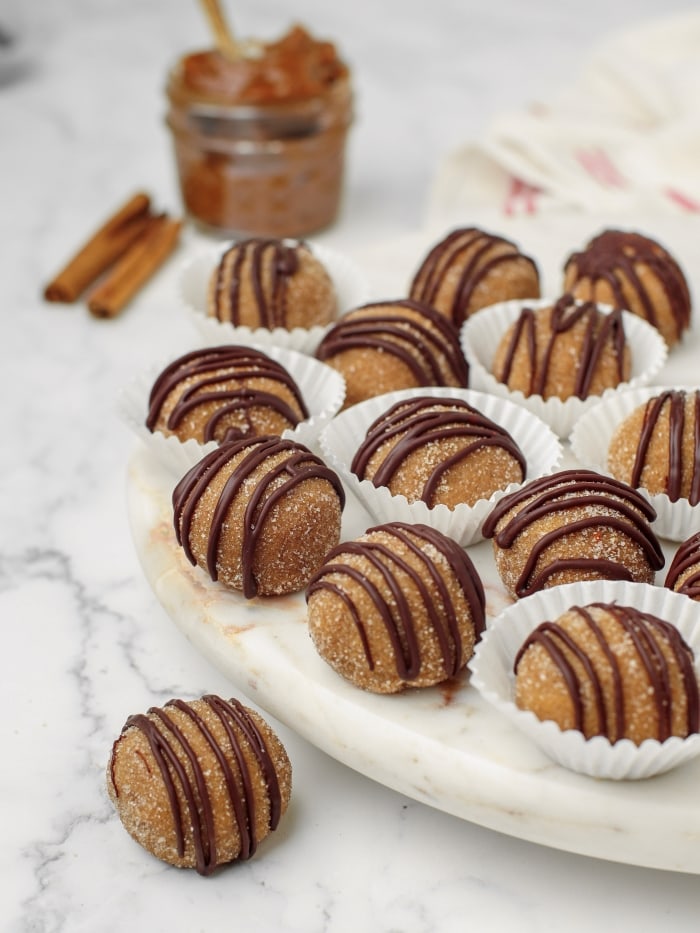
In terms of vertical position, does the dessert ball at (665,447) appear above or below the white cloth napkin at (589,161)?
above

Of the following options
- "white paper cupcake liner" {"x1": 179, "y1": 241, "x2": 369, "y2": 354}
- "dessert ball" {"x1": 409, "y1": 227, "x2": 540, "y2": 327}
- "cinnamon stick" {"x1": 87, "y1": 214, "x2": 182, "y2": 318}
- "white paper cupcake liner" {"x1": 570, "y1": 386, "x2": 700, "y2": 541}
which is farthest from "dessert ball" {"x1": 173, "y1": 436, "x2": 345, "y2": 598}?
"cinnamon stick" {"x1": 87, "y1": 214, "x2": 182, "y2": 318}

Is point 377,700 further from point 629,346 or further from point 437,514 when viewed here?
point 629,346

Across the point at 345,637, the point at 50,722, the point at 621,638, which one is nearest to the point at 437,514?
the point at 345,637

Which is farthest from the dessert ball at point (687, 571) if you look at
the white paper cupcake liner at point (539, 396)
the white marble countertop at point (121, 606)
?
the white paper cupcake liner at point (539, 396)

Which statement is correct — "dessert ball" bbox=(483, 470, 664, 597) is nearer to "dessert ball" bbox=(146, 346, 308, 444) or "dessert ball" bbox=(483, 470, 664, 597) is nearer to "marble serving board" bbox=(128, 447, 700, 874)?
"marble serving board" bbox=(128, 447, 700, 874)

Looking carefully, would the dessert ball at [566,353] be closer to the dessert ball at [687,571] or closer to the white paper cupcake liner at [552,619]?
the dessert ball at [687,571]
